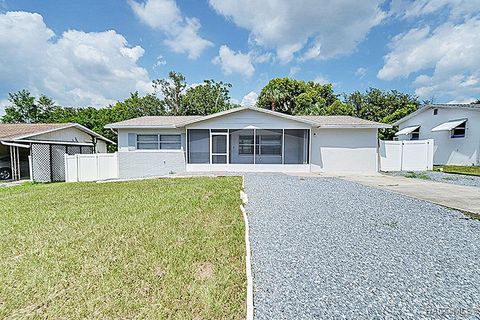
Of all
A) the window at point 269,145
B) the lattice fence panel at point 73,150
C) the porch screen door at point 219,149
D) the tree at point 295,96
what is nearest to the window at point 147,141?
the porch screen door at point 219,149

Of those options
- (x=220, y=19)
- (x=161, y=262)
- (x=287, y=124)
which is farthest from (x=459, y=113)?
(x=161, y=262)

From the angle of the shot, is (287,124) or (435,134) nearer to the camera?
(287,124)

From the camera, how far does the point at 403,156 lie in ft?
50.4

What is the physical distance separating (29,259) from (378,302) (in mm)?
4811

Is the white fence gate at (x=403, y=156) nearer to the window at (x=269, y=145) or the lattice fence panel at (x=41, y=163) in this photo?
the window at (x=269, y=145)

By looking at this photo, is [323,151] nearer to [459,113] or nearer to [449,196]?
[449,196]

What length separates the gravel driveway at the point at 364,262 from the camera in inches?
99.7

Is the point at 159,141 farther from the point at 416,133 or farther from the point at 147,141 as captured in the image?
the point at 416,133

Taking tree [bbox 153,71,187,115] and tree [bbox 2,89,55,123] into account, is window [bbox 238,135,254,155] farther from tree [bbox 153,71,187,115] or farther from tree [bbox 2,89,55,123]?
tree [bbox 2,89,55,123]

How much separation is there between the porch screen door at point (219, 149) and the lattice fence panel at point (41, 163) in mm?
9748

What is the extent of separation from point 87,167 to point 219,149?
7.56 meters

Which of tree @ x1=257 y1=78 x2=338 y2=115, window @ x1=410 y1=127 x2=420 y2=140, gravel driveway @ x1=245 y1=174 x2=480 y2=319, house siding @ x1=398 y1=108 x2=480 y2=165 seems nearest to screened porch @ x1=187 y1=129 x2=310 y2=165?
gravel driveway @ x1=245 y1=174 x2=480 y2=319

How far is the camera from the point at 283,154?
1491 centimetres

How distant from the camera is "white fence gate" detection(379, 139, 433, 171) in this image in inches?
600
